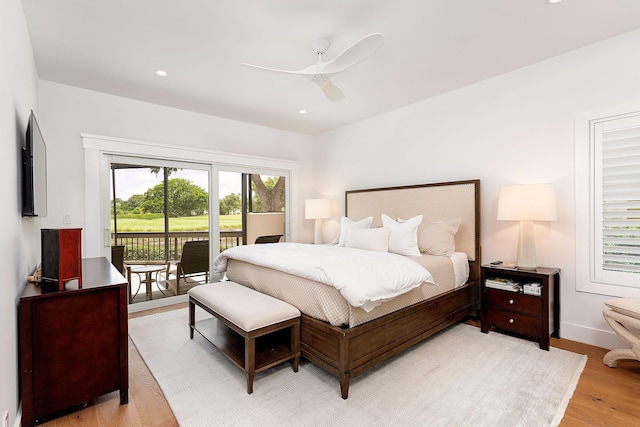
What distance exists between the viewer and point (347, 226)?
4.07 m

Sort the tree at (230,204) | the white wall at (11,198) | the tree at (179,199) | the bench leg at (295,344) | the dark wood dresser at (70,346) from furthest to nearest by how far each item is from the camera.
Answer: the tree at (230,204)
the tree at (179,199)
the bench leg at (295,344)
the dark wood dresser at (70,346)
the white wall at (11,198)

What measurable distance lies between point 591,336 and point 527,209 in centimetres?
130

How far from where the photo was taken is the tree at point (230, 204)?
470 cm

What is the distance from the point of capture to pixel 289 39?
257cm

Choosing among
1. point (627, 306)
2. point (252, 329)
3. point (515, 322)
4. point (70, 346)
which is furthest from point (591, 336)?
point (70, 346)

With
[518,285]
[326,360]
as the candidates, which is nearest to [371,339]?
[326,360]

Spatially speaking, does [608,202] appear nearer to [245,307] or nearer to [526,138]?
[526,138]

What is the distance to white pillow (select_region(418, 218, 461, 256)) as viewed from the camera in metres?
3.37

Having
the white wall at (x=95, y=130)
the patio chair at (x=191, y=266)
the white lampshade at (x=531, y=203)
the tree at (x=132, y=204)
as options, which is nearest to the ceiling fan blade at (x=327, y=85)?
the white lampshade at (x=531, y=203)

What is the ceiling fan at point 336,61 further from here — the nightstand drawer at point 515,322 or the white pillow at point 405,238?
the nightstand drawer at point 515,322

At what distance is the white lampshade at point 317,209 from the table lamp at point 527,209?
273 centimetres

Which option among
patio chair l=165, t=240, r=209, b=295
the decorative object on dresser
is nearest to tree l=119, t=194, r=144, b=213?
patio chair l=165, t=240, r=209, b=295

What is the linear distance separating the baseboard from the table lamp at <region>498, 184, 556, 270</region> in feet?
2.27

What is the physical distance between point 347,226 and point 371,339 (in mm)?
2022
